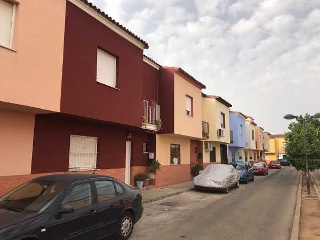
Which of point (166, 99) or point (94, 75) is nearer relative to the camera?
point (94, 75)

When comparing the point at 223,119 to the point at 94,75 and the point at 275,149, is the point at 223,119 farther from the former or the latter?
the point at 275,149

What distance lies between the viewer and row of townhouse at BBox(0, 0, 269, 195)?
26.7ft

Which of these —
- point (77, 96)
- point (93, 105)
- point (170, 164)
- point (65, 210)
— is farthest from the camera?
point (170, 164)

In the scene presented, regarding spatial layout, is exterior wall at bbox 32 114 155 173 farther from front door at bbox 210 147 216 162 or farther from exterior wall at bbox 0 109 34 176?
front door at bbox 210 147 216 162

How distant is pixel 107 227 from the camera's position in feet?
20.5

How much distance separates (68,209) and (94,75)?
6.51m

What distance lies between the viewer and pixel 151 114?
16234mm

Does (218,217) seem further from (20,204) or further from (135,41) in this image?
(135,41)

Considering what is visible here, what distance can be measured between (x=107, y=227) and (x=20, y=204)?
1821mm

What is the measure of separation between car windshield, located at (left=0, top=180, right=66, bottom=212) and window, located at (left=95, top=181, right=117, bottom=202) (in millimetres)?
858

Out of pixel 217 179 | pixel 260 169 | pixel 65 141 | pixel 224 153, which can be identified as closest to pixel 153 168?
pixel 217 179

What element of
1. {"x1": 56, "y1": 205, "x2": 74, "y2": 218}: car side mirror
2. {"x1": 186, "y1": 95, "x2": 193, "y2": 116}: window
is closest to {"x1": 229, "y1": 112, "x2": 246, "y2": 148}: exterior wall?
{"x1": 186, "y1": 95, "x2": 193, "y2": 116}: window

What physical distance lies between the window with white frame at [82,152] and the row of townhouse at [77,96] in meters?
0.04

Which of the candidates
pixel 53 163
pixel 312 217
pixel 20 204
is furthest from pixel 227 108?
pixel 20 204
